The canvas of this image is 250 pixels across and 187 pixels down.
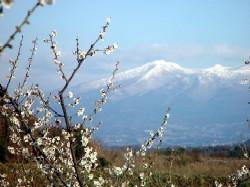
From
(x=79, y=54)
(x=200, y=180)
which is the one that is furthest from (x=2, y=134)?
(x=79, y=54)

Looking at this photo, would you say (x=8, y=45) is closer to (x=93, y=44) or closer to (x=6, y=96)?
(x=6, y=96)

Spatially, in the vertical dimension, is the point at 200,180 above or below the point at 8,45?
below

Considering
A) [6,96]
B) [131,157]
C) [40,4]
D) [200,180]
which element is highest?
[40,4]

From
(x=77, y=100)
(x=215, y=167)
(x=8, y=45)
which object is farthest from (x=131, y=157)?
(x=215, y=167)

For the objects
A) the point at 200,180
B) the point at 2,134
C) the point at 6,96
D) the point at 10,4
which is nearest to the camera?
the point at 10,4

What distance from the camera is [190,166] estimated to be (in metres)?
22.8

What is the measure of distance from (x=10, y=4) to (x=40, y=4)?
294 millimetres

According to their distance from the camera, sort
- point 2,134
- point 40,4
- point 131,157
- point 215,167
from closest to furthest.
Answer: point 40,4
point 131,157
point 2,134
point 215,167

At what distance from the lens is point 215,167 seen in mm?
22391

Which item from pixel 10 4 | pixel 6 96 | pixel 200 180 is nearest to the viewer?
pixel 10 4

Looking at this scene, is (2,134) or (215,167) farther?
(215,167)

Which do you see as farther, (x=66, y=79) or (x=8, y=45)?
(x=66, y=79)

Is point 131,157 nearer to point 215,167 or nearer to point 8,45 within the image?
point 8,45

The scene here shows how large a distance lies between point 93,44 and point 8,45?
1846mm
